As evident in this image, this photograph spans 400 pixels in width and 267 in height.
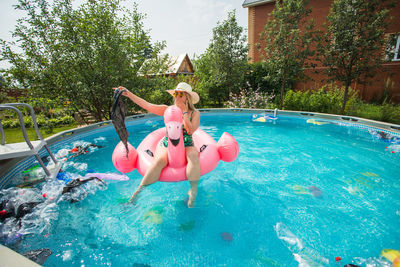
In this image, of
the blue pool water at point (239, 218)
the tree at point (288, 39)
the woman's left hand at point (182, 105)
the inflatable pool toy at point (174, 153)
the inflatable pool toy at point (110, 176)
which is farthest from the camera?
the tree at point (288, 39)

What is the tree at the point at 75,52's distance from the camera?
5.49 m

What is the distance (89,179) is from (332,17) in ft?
30.0

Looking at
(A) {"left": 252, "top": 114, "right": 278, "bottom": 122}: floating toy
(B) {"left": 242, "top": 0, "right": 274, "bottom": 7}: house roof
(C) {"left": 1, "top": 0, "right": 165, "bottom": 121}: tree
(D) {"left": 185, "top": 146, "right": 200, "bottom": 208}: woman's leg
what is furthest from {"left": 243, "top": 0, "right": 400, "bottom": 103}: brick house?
(D) {"left": 185, "top": 146, "right": 200, "bottom": 208}: woman's leg

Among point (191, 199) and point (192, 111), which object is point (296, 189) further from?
point (192, 111)

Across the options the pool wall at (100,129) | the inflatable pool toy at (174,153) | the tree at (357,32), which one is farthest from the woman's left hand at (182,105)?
the tree at (357,32)

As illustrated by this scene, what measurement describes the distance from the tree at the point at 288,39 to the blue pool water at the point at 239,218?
17.7ft

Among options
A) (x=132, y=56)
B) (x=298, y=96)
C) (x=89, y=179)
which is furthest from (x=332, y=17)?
(x=89, y=179)

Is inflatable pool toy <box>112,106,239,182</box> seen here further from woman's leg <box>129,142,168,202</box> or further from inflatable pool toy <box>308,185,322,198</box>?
inflatable pool toy <box>308,185,322,198</box>

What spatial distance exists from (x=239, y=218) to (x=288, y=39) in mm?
8218

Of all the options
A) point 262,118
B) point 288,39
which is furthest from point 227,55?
point 262,118

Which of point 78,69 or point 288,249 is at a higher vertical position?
point 78,69

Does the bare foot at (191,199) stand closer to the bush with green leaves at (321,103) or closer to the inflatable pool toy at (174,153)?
the inflatable pool toy at (174,153)

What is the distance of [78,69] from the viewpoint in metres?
6.15

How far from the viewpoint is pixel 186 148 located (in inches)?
101
